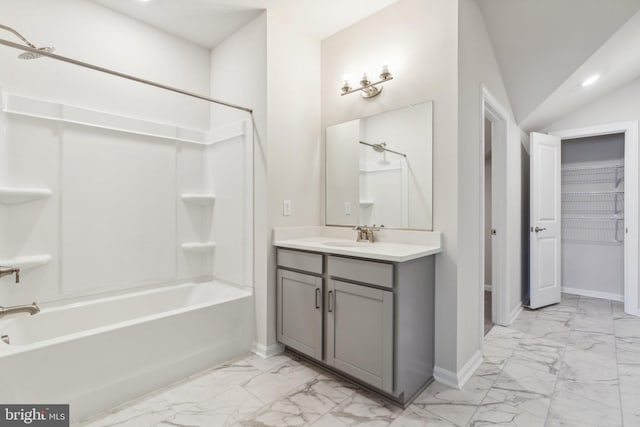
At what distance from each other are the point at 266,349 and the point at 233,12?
2.68 meters

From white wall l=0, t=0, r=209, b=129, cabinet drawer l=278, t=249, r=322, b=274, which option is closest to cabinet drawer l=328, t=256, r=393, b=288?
cabinet drawer l=278, t=249, r=322, b=274

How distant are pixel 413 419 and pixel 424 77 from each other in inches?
84.8

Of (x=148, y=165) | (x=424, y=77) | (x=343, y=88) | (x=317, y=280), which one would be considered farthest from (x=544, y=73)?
(x=148, y=165)

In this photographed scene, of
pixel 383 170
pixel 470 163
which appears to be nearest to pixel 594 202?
pixel 470 163

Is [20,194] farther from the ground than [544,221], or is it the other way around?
[20,194]

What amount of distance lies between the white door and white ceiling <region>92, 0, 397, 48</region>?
259 cm

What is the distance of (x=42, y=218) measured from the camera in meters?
2.14

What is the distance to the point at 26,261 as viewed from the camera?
2.01m

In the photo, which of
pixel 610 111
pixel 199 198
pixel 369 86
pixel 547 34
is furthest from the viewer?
pixel 610 111

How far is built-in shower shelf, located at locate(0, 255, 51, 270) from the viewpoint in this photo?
1976mm

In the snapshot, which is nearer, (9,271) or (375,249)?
(9,271)

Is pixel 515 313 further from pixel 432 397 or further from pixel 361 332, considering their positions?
pixel 361 332

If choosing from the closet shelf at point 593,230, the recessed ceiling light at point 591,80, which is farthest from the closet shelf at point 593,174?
the recessed ceiling light at point 591,80

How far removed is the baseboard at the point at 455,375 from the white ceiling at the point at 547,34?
2.59 metres
